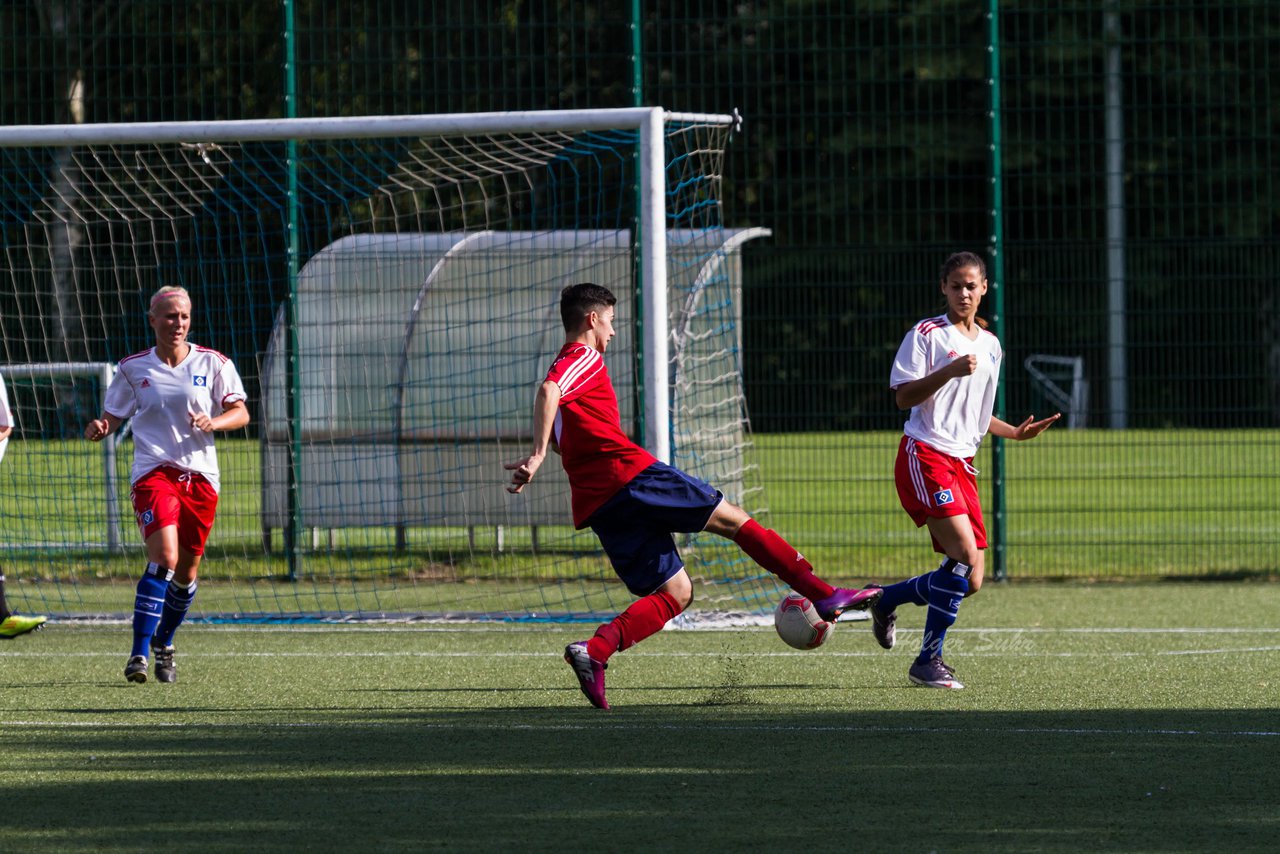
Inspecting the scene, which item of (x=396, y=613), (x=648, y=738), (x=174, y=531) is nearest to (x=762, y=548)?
(x=648, y=738)

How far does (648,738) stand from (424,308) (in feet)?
21.0

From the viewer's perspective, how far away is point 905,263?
42.4 feet

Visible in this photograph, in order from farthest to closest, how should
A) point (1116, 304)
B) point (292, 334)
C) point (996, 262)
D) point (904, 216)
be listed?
point (904, 216)
point (1116, 304)
point (292, 334)
point (996, 262)

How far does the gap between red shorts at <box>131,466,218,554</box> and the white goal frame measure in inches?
92.1

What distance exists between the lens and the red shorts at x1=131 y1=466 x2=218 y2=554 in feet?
24.5

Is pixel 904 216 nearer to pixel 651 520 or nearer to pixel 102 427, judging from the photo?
pixel 651 520

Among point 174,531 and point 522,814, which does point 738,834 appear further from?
point 174,531

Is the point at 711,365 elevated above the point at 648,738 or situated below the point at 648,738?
above

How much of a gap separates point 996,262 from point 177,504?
19.5ft

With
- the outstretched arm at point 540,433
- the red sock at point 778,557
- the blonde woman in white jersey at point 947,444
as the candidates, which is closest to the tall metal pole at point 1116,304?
the blonde woman in white jersey at point 947,444

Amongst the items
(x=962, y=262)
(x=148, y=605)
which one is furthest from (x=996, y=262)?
(x=148, y=605)

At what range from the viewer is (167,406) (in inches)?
298

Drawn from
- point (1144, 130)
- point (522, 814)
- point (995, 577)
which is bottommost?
point (995, 577)

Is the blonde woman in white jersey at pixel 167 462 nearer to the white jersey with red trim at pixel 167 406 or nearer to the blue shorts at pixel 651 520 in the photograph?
the white jersey with red trim at pixel 167 406
